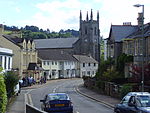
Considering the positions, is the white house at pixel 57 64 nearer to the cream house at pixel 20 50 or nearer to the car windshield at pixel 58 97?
the cream house at pixel 20 50

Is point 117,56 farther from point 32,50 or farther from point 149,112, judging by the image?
point 149,112

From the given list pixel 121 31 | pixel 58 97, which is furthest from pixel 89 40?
pixel 58 97

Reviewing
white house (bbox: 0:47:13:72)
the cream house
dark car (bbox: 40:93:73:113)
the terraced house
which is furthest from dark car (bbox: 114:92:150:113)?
the cream house

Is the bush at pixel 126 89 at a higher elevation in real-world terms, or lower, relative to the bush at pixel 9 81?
lower

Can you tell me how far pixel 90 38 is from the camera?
131375mm

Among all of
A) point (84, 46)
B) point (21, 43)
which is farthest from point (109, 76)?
point (84, 46)

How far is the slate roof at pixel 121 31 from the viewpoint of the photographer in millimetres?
52219

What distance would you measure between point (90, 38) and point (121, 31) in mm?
78787

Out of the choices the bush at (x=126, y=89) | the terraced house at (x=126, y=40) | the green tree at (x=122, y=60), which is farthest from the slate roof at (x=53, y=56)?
the bush at (x=126, y=89)

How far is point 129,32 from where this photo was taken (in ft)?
172

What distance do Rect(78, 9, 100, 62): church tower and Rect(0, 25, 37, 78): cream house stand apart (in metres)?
61.2

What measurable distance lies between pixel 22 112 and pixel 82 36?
109 m

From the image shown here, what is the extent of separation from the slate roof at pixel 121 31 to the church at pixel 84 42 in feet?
248

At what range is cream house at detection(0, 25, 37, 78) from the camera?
63.4m
